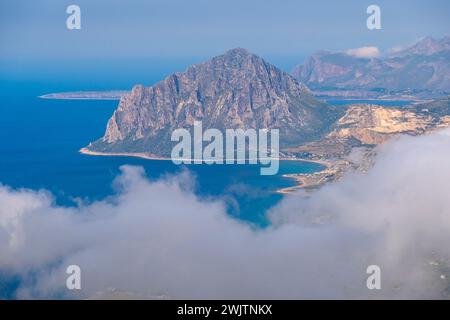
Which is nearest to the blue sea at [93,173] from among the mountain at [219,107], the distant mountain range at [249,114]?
the distant mountain range at [249,114]

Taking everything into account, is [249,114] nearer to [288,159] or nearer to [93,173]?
[288,159]

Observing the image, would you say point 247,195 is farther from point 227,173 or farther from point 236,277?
point 236,277
